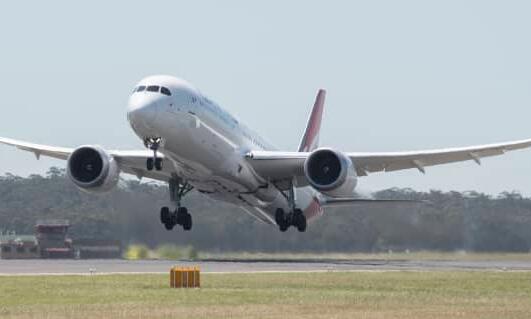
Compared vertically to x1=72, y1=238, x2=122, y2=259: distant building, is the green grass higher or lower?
lower

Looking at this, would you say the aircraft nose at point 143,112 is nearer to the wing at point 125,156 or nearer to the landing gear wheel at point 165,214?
the wing at point 125,156

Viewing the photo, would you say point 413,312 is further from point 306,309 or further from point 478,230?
point 478,230

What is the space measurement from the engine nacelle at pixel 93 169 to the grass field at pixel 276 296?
22.5ft

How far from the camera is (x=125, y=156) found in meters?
50.7

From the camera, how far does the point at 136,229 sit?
56406 mm

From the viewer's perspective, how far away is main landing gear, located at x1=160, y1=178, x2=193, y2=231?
51688mm

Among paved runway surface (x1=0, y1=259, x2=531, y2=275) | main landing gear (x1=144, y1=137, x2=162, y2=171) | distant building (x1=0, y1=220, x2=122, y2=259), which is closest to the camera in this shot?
main landing gear (x1=144, y1=137, x2=162, y2=171)

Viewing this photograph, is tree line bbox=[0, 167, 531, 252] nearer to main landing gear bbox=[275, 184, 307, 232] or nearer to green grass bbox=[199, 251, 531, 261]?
green grass bbox=[199, 251, 531, 261]

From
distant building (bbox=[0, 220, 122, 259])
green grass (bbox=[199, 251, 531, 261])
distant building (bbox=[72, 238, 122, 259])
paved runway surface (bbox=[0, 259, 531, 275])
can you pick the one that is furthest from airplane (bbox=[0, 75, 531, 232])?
distant building (bbox=[0, 220, 122, 259])

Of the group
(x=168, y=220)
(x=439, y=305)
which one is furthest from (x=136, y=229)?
(x=439, y=305)

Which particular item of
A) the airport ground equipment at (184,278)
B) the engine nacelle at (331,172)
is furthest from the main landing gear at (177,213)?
the airport ground equipment at (184,278)

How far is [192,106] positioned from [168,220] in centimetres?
882

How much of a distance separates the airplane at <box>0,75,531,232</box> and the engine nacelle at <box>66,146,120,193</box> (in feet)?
0.13

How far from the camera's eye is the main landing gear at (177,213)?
2035 inches
